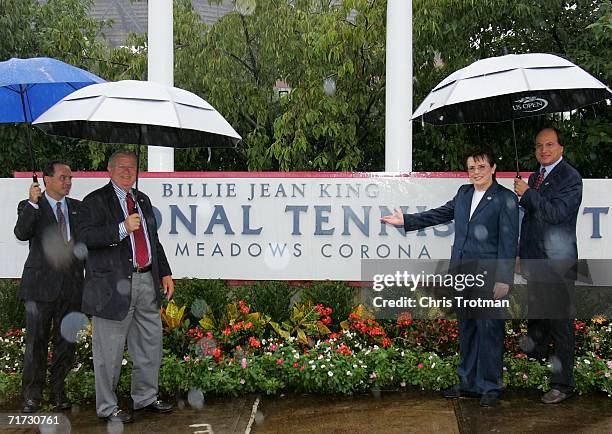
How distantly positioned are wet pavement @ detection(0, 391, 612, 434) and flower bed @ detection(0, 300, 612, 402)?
136mm

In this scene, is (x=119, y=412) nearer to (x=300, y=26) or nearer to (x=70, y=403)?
(x=70, y=403)

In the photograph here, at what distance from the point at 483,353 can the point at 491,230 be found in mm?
934

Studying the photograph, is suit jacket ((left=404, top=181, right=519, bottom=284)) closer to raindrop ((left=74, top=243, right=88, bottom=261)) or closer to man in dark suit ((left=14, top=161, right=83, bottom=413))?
raindrop ((left=74, top=243, right=88, bottom=261))

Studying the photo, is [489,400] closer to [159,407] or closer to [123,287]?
[159,407]

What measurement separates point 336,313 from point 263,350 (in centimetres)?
81

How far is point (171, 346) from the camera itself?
6430 mm

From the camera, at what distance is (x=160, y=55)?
795 cm

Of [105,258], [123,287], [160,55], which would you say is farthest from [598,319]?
[160,55]

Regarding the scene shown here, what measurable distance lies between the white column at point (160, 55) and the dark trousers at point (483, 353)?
3.67 metres

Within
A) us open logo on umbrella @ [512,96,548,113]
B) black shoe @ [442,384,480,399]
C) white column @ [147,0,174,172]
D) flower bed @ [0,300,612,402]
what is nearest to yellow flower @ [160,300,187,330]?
flower bed @ [0,300,612,402]

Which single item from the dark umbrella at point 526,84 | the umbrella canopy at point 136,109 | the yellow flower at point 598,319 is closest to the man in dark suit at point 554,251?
the dark umbrella at point 526,84

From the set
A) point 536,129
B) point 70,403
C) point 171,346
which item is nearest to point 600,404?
point 171,346

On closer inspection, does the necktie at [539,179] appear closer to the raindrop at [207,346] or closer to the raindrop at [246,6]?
the raindrop at [207,346]

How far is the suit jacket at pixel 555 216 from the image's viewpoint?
553 cm
